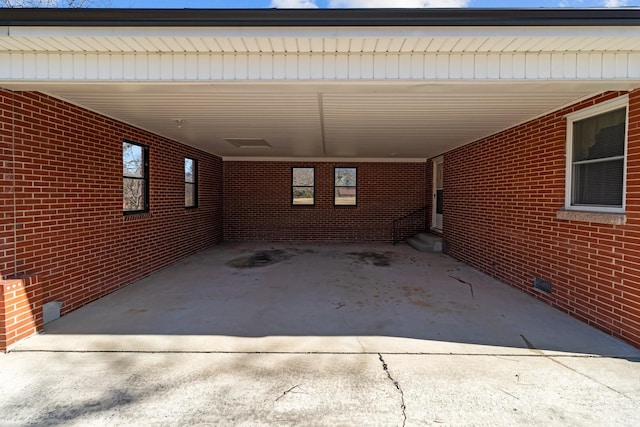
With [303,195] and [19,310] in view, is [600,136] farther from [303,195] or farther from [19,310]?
[303,195]

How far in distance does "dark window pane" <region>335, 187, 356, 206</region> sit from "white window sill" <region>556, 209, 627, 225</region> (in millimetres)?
7701

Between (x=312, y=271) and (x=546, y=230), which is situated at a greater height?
(x=546, y=230)

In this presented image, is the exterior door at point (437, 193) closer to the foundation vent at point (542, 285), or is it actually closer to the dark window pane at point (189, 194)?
the foundation vent at point (542, 285)

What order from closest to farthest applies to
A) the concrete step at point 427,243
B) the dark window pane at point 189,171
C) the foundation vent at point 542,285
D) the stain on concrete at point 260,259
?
the foundation vent at point 542,285, the stain on concrete at point 260,259, the dark window pane at point 189,171, the concrete step at point 427,243

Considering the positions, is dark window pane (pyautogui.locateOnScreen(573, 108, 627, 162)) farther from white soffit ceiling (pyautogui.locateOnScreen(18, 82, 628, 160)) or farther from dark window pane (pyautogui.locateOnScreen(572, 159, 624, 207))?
white soffit ceiling (pyautogui.locateOnScreen(18, 82, 628, 160))

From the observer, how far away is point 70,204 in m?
4.75

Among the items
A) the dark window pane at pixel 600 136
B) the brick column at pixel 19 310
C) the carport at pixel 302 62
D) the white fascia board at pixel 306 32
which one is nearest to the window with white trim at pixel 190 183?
the carport at pixel 302 62

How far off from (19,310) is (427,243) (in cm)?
932

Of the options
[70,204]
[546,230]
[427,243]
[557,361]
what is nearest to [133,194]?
[70,204]

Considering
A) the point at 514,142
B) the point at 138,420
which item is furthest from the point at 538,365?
the point at 514,142

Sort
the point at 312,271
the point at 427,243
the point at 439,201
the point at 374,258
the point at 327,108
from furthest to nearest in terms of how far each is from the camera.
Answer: the point at 439,201 < the point at 427,243 < the point at 374,258 < the point at 312,271 < the point at 327,108

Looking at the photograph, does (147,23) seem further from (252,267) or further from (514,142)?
(514,142)

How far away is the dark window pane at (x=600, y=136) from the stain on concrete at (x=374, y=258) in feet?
14.6

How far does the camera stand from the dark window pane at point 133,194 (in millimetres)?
6262
